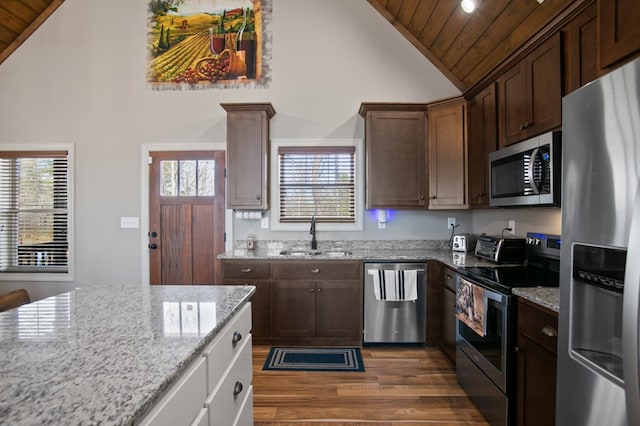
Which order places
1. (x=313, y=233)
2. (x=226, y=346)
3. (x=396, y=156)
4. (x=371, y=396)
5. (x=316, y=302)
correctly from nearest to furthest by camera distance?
(x=226, y=346), (x=371, y=396), (x=316, y=302), (x=396, y=156), (x=313, y=233)

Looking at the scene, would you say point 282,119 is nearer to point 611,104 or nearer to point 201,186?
point 201,186

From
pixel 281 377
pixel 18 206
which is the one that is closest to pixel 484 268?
pixel 281 377

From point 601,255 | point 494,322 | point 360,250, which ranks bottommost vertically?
point 494,322

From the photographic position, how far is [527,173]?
2.02m

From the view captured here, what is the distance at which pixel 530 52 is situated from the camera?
6.85ft

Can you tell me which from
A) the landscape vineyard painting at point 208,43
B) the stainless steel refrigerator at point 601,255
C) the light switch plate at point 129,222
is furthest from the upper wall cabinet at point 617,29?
the light switch plate at point 129,222

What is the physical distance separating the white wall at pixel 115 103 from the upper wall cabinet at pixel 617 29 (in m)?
2.60

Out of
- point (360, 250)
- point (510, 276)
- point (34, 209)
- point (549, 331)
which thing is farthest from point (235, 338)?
point (34, 209)

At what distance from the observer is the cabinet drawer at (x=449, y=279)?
2574 millimetres

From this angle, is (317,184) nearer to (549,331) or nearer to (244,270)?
(244,270)

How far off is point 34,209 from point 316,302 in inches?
144

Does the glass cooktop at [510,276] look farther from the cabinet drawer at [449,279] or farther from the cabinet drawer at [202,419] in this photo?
the cabinet drawer at [202,419]

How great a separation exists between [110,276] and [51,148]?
1.72m

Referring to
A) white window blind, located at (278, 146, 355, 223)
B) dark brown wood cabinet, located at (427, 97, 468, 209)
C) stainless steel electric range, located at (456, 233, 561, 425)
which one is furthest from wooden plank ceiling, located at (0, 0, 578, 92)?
stainless steel electric range, located at (456, 233, 561, 425)
